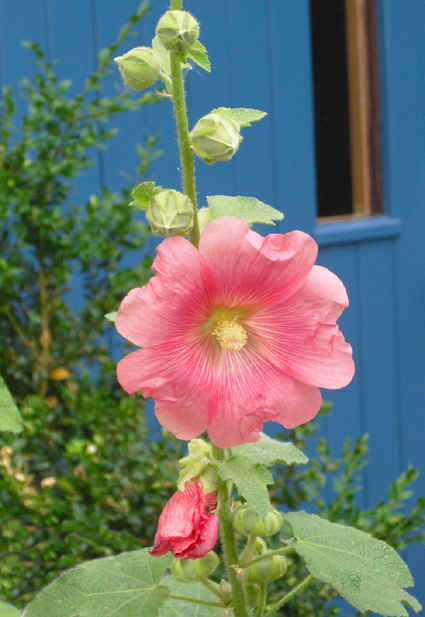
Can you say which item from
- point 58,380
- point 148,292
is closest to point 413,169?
point 58,380

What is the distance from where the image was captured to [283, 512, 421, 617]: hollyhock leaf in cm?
60

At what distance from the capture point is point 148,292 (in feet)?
1.70

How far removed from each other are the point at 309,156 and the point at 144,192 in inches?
62.9

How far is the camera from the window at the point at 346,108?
2.18 m

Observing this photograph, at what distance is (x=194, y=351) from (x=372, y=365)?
1.74 meters

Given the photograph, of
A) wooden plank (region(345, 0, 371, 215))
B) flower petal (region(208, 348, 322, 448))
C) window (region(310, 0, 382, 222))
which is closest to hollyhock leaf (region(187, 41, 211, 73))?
flower petal (region(208, 348, 322, 448))

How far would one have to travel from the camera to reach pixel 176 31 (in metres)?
0.54

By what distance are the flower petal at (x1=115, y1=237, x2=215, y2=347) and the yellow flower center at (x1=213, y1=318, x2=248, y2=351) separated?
2.6 inches

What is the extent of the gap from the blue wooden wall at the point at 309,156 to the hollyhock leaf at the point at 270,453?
3.93 ft

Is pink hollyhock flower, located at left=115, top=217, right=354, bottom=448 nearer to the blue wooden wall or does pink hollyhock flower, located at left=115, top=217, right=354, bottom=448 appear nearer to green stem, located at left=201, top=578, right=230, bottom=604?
green stem, located at left=201, top=578, right=230, bottom=604

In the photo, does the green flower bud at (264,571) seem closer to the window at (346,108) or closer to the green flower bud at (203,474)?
the green flower bud at (203,474)

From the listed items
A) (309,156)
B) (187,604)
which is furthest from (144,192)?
(309,156)

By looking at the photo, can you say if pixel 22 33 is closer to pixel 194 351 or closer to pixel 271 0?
pixel 271 0

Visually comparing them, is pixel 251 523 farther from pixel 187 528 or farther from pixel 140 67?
pixel 140 67
